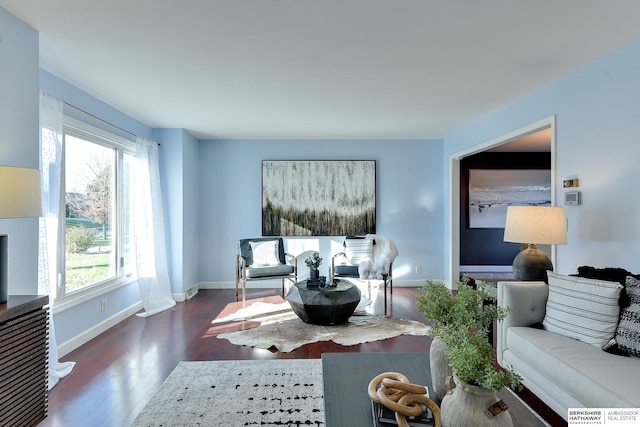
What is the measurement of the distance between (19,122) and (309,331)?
2921 millimetres

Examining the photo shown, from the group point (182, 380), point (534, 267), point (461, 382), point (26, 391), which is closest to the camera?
point (461, 382)

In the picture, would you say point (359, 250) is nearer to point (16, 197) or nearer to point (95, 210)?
point (95, 210)

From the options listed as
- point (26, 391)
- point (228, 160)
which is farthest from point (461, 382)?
point (228, 160)

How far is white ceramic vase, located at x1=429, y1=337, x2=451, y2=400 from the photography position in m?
1.50

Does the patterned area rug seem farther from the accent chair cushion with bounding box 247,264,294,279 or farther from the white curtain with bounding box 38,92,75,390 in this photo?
the accent chair cushion with bounding box 247,264,294,279

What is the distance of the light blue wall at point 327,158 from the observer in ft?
19.0

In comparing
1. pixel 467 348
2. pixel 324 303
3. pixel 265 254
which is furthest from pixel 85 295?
pixel 467 348

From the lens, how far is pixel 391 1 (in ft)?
6.55

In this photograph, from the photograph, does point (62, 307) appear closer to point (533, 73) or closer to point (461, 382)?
point (461, 382)

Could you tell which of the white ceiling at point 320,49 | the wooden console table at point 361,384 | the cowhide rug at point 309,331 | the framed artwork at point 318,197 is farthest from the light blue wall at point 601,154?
the framed artwork at point 318,197

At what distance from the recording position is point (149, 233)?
4531 millimetres

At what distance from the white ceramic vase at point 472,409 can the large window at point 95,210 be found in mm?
3447

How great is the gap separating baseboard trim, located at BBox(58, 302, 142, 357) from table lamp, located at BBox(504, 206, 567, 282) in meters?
4.02

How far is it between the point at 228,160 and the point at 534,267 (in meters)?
4.51
